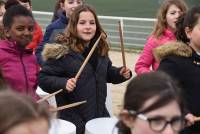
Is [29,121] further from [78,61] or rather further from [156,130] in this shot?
[78,61]

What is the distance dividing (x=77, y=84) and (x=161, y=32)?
111 centimetres

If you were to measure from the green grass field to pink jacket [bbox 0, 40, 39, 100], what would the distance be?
12497mm

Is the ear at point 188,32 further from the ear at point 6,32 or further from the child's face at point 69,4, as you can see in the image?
the child's face at point 69,4

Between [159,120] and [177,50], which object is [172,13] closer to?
[177,50]

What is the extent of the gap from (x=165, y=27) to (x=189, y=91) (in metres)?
1.36

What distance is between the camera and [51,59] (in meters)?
3.09

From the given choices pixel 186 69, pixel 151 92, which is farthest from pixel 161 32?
pixel 151 92

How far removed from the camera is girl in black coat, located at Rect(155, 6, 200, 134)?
2668mm

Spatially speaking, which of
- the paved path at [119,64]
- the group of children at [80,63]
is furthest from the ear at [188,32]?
the paved path at [119,64]

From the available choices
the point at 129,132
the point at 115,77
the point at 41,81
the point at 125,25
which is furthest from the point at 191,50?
the point at 125,25

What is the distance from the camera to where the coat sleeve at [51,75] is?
3.03m

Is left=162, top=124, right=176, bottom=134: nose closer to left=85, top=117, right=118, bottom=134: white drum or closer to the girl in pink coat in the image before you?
left=85, top=117, right=118, bottom=134: white drum

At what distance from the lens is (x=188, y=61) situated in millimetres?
2717

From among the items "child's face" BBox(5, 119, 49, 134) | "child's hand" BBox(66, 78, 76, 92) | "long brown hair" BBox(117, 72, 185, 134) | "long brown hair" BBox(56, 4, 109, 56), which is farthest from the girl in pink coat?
"child's face" BBox(5, 119, 49, 134)
